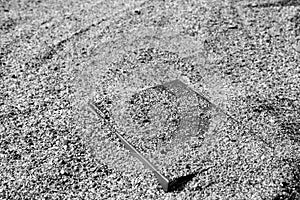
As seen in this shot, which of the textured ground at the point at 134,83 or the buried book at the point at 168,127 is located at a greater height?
the buried book at the point at 168,127

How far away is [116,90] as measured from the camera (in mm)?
3184

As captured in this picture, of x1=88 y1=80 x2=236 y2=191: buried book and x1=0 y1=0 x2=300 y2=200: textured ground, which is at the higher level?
x1=88 y1=80 x2=236 y2=191: buried book

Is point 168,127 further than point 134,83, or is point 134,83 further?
point 134,83

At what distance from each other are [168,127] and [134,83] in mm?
533

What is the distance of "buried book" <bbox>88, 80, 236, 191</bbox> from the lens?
8.50 ft

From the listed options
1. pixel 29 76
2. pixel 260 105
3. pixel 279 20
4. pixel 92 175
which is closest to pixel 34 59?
pixel 29 76

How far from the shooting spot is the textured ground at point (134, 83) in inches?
99.8

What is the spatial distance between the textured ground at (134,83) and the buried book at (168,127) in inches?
2.5

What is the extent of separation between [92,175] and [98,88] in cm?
79

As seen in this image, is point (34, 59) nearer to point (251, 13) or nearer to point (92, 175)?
point (92, 175)

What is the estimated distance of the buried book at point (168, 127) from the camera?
2.59 meters

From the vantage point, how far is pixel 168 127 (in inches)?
112

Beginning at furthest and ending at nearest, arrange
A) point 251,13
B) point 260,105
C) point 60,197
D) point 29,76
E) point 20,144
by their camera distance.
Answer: point 251,13, point 29,76, point 260,105, point 20,144, point 60,197

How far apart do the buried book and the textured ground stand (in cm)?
6
